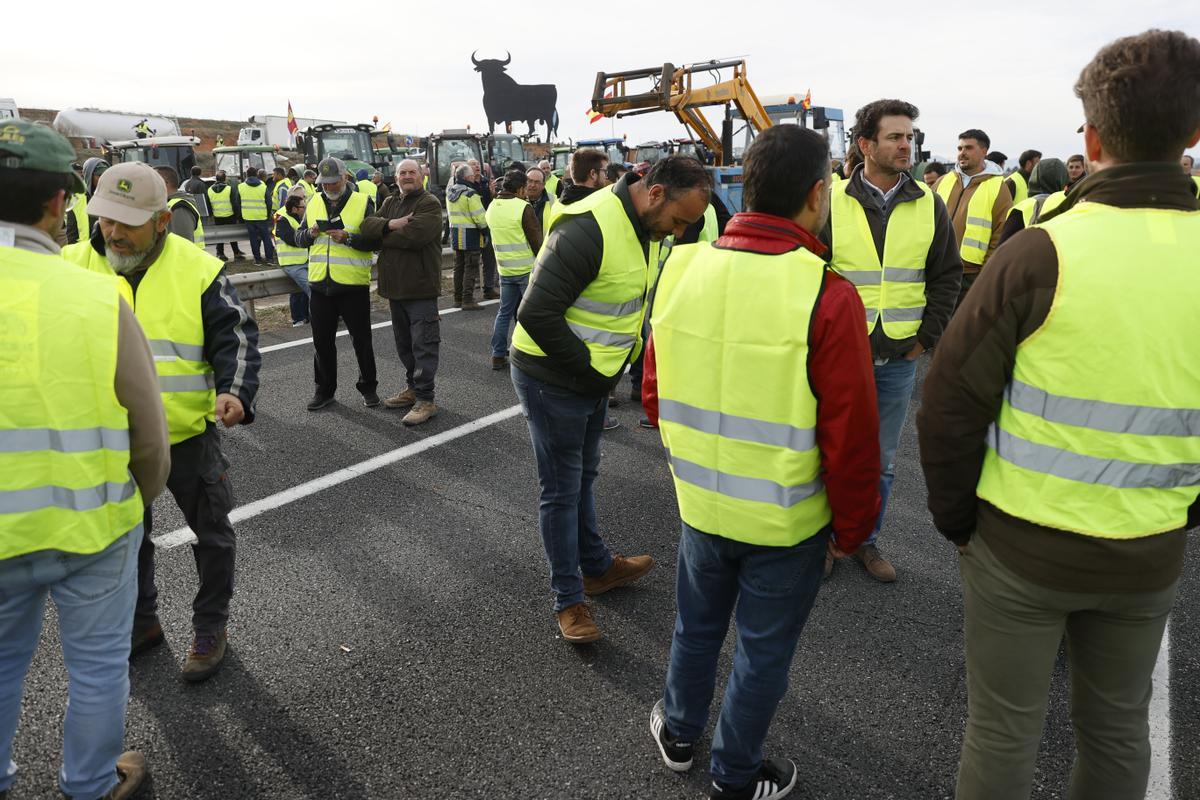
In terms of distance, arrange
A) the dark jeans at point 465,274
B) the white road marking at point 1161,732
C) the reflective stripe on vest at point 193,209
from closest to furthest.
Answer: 1. the white road marking at point 1161,732
2. the reflective stripe on vest at point 193,209
3. the dark jeans at point 465,274

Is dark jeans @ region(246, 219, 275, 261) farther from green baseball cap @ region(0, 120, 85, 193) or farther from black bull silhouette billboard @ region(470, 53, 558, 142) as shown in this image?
black bull silhouette billboard @ region(470, 53, 558, 142)

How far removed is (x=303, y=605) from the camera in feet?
11.5

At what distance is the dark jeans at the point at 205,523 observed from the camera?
294 cm

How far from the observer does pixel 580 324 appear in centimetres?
306

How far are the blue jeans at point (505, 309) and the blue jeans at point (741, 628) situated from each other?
17.2 feet

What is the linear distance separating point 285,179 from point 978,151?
14194 millimetres

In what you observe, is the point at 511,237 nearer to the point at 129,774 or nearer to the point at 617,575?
the point at 617,575

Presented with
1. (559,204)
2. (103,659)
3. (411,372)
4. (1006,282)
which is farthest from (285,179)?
(1006,282)

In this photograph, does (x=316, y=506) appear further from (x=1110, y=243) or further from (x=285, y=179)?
(x=285, y=179)

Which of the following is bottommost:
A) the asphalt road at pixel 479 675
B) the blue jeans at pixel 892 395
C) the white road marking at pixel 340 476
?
the asphalt road at pixel 479 675

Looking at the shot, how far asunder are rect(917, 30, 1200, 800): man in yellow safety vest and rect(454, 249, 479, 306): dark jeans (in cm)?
867

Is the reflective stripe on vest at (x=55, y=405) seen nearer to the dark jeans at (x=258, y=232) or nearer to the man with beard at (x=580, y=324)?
the man with beard at (x=580, y=324)

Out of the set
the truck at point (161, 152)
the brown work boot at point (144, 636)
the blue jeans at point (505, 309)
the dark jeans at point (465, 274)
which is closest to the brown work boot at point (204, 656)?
the brown work boot at point (144, 636)

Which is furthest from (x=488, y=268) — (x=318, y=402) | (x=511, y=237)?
(x=318, y=402)
